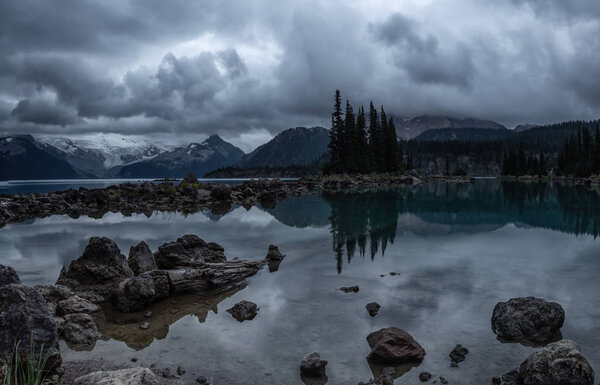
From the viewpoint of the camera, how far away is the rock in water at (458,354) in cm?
841

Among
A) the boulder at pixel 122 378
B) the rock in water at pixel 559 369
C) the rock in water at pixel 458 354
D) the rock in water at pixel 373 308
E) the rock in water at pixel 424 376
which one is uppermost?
the boulder at pixel 122 378

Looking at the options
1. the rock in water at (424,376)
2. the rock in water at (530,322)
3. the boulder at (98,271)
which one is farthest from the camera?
the boulder at (98,271)

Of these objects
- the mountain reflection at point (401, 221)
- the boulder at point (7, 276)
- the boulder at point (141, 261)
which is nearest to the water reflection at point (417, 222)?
the mountain reflection at point (401, 221)

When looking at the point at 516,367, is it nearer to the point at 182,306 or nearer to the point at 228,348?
the point at 228,348

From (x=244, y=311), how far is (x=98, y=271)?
21.2 ft

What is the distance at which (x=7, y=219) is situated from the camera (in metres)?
37.0

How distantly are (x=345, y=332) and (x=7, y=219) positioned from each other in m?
39.7

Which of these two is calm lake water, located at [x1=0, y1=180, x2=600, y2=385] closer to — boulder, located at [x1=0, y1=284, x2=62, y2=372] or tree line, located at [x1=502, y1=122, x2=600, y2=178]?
boulder, located at [x1=0, y1=284, x2=62, y2=372]

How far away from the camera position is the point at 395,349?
336 inches

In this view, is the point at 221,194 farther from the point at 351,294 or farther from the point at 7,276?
the point at 7,276

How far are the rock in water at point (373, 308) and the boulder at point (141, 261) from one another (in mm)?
8978

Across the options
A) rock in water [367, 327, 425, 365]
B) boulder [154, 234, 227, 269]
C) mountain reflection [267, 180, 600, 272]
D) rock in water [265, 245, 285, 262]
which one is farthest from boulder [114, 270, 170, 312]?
mountain reflection [267, 180, 600, 272]

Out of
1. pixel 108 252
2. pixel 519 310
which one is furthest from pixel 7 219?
pixel 519 310

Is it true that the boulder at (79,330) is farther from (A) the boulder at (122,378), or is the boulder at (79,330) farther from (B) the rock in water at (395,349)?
(B) the rock in water at (395,349)
